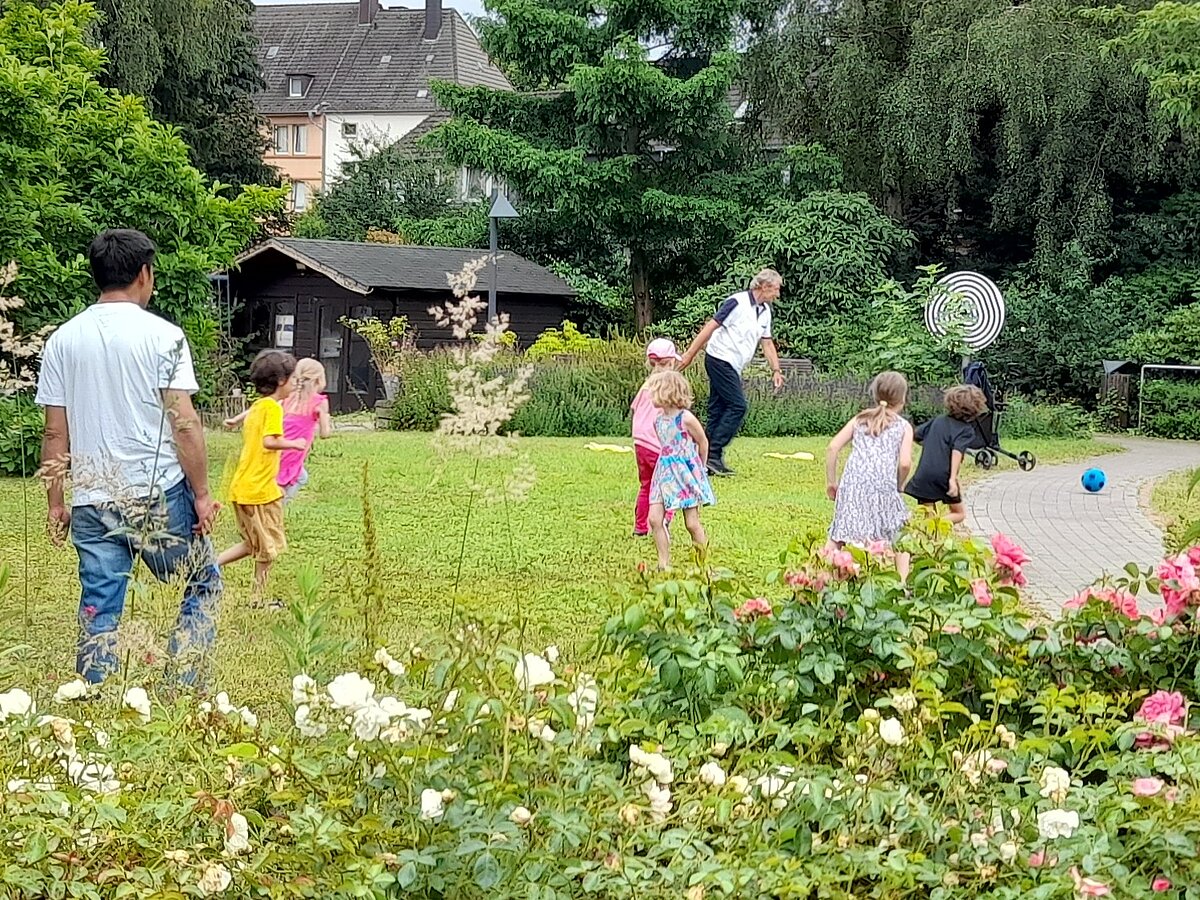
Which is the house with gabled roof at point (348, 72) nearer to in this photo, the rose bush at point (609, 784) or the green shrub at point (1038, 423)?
the green shrub at point (1038, 423)

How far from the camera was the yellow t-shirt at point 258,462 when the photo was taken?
755 cm

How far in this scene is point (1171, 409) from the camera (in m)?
25.5

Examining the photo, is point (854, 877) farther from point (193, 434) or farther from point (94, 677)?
point (193, 434)

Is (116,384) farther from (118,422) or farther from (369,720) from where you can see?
(369,720)

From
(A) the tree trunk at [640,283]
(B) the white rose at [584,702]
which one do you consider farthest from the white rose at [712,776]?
(A) the tree trunk at [640,283]

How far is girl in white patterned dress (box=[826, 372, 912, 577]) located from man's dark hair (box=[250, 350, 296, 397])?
118 inches

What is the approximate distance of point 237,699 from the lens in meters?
4.00

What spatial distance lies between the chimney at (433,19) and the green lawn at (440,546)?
55694 mm

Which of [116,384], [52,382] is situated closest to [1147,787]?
[116,384]

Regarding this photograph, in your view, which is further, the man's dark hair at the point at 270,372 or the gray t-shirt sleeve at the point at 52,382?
the man's dark hair at the point at 270,372

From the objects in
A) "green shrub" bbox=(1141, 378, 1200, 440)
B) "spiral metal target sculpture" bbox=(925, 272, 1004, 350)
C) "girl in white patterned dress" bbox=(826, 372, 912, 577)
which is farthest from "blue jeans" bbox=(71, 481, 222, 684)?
"green shrub" bbox=(1141, 378, 1200, 440)

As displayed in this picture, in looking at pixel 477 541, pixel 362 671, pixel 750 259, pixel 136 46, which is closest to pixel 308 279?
pixel 136 46

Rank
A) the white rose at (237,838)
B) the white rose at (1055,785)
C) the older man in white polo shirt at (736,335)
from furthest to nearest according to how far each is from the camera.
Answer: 1. the older man in white polo shirt at (736,335)
2. the white rose at (1055,785)
3. the white rose at (237,838)

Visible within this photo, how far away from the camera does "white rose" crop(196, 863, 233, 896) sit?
2.31 meters
